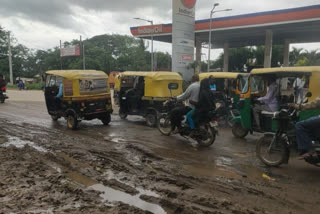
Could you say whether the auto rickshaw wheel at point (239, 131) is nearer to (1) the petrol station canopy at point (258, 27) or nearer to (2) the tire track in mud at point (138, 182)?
(2) the tire track in mud at point (138, 182)

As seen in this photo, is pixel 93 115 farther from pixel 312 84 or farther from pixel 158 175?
pixel 312 84

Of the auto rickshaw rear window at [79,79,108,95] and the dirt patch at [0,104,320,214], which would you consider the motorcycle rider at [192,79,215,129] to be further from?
the auto rickshaw rear window at [79,79,108,95]

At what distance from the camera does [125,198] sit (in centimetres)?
361

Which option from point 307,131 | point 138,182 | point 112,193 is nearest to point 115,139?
point 138,182

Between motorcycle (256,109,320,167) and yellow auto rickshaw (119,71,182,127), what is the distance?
438 centimetres

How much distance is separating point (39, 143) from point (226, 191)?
4.93 m

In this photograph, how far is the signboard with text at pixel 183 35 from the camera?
70.7 feet

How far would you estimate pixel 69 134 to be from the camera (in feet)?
25.8

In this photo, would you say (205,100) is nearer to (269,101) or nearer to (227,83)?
(269,101)

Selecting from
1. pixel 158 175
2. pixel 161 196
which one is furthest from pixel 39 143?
pixel 161 196

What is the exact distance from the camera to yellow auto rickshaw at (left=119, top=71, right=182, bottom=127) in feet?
30.9

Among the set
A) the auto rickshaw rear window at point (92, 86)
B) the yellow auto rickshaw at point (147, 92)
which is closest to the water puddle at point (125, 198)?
the auto rickshaw rear window at point (92, 86)

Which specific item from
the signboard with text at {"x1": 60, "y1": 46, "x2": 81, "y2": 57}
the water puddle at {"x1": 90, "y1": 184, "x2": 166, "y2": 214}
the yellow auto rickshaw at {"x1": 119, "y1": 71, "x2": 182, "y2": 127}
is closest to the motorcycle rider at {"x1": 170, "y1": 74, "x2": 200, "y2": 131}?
the yellow auto rickshaw at {"x1": 119, "y1": 71, "x2": 182, "y2": 127}

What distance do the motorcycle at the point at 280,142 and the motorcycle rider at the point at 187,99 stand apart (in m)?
2.06
